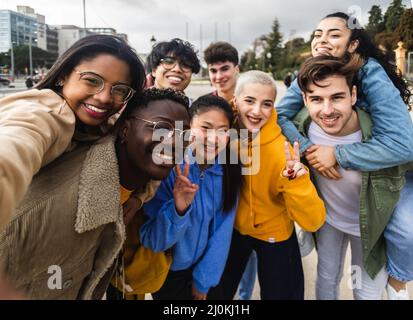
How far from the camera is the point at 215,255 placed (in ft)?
5.28

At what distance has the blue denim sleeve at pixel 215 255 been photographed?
1.61 metres

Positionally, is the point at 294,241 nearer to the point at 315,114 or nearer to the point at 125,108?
the point at 315,114

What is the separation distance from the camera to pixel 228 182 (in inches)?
64.1

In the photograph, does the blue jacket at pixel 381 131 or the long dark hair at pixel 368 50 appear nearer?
the blue jacket at pixel 381 131

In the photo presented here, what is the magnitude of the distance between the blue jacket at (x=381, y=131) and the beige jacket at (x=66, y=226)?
1.19 meters

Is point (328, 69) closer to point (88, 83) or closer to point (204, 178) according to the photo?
point (204, 178)

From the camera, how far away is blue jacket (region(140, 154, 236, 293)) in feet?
5.05

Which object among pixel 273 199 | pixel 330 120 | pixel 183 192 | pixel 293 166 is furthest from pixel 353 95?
pixel 183 192

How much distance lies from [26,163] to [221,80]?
200 centimetres

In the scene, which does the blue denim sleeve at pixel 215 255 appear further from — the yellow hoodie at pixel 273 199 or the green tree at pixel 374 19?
the green tree at pixel 374 19

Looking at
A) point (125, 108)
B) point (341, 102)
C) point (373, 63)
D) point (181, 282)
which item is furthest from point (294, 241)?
point (125, 108)

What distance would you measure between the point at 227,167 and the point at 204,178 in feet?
0.49

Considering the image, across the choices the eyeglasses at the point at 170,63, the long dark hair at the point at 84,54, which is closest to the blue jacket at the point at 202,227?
the long dark hair at the point at 84,54

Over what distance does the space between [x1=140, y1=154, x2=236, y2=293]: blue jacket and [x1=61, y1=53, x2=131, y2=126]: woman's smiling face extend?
0.53 metres
